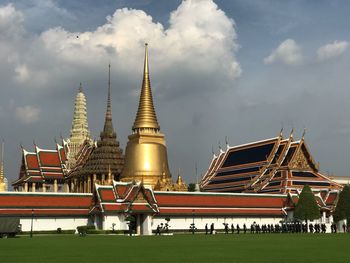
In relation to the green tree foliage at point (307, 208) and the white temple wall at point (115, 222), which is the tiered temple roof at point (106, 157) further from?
the green tree foliage at point (307, 208)

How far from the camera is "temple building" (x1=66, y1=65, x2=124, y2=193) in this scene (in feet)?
317

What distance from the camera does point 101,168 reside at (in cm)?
9644

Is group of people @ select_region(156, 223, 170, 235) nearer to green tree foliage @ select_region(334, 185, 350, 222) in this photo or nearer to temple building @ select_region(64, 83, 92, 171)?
green tree foliage @ select_region(334, 185, 350, 222)

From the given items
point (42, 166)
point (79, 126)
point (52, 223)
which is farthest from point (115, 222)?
point (79, 126)

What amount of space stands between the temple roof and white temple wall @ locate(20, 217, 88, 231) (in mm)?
29106

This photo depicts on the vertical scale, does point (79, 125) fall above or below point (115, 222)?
above

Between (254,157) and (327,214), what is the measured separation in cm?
1883

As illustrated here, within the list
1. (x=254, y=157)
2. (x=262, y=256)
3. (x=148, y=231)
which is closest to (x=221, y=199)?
(x=148, y=231)

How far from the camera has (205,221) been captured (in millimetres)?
71000

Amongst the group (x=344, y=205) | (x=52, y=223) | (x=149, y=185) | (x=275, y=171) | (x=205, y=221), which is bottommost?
(x=52, y=223)

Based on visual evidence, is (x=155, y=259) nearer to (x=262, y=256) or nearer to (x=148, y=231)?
(x=262, y=256)

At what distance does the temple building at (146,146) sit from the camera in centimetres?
8950

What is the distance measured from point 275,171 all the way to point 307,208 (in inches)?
696

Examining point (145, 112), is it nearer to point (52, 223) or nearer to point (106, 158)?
point (106, 158)
